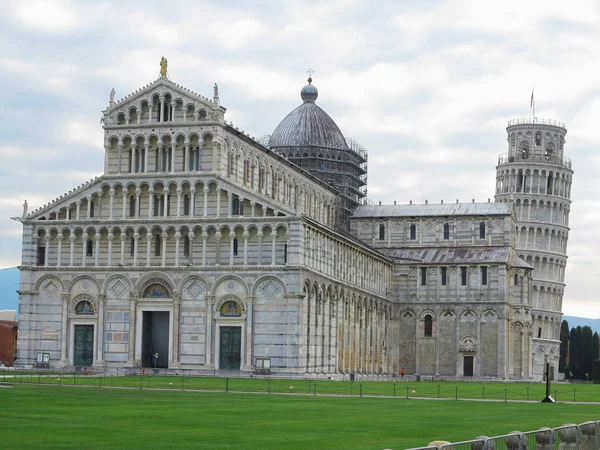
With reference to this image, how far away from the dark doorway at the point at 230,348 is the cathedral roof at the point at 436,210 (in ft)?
130

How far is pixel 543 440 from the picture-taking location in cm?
2734

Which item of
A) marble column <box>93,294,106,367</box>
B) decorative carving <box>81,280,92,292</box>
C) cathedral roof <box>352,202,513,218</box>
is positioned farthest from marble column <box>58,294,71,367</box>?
cathedral roof <box>352,202,513,218</box>

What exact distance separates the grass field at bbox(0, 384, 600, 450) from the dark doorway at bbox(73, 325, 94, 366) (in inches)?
1305

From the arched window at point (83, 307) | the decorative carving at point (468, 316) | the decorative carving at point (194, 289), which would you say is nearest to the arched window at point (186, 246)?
the decorative carving at point (194, 289)

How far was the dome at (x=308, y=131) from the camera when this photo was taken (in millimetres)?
128125

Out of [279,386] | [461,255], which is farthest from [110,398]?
[461,255]

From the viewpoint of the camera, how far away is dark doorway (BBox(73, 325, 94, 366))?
3647 inches

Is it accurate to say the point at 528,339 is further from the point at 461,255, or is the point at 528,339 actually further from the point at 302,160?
the point at 302,160

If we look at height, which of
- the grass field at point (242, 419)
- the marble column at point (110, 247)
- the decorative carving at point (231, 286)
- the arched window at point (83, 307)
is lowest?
the grass field at point (242, 419)

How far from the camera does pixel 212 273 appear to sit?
90250mm

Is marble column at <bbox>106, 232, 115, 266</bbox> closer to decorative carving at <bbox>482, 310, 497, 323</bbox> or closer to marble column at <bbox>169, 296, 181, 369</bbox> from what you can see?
marble column at <bbox>169, 296, 181, 369</bbox>

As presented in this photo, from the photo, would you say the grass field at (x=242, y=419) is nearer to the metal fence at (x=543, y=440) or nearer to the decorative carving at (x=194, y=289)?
the metal fence at (x=543, y=440)

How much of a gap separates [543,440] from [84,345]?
69806 mm

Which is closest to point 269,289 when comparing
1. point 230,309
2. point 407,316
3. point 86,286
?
point 230,309
